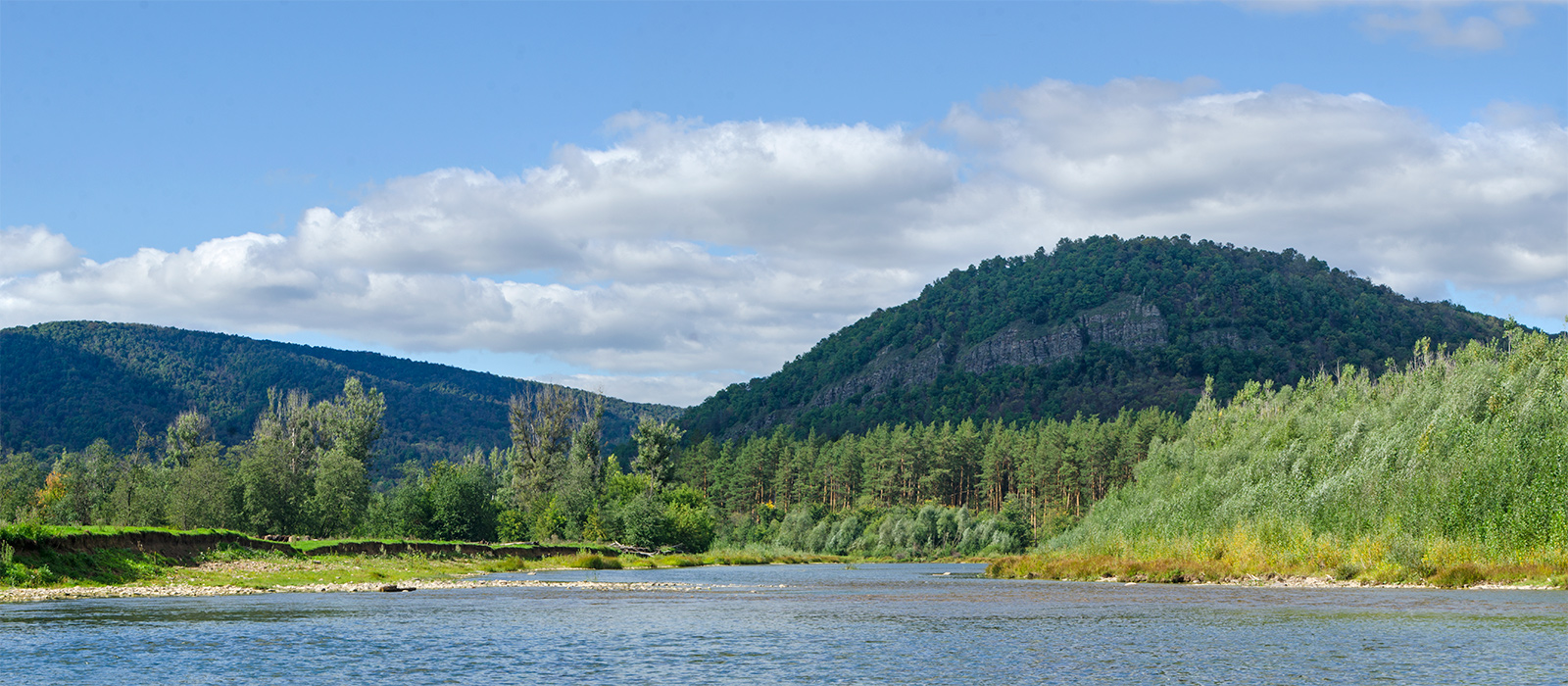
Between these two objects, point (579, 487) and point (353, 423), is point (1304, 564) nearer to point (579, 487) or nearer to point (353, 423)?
point (579, 487)

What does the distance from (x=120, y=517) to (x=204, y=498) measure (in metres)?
12.5

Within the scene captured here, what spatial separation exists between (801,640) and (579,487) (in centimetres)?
10264

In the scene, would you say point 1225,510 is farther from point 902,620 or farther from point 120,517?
point 120,517

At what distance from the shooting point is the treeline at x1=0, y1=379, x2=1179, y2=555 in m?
104

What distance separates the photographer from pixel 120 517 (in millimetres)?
101125

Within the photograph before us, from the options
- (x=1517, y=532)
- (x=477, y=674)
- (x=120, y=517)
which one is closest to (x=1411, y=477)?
(x=1517, y=532)

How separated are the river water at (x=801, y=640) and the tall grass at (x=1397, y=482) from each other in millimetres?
5439

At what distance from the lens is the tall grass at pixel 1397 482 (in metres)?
53.0

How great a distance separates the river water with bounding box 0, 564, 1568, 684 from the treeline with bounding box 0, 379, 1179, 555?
5506 cm

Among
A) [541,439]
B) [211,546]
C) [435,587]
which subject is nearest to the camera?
[435,587]

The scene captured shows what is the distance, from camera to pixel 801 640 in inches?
1416

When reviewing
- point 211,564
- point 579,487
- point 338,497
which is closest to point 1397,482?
point 211,564

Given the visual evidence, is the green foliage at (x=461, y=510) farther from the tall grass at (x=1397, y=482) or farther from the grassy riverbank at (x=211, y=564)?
the tall grass at (x=1397, y=482)

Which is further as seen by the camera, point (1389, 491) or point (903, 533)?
point (903, 533)
